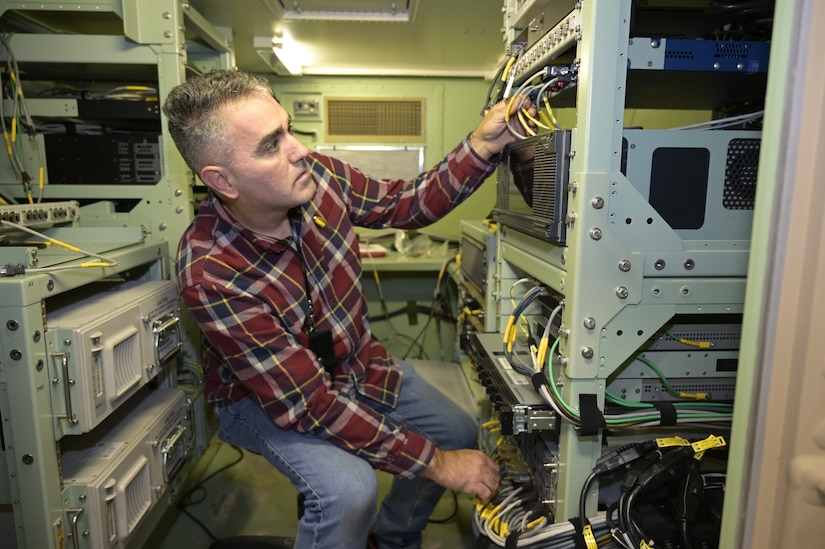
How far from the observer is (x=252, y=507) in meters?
2.14

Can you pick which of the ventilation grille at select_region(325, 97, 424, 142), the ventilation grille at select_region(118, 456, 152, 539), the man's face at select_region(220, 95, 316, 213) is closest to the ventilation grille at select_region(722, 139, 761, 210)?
the man's face at select_region(220, 95, 316, 213)

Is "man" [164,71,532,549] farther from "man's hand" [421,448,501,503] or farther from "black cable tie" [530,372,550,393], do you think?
"black cable tie" [530,372,550,393]

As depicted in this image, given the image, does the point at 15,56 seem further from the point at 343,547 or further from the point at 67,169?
the point at 343,547

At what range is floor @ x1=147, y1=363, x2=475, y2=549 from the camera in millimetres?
1942

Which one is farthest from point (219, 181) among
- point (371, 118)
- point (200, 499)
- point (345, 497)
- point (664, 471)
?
point (371, 118)

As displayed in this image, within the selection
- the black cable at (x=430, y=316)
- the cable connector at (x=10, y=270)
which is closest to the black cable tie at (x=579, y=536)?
the cable connector at (x=10, y=270)

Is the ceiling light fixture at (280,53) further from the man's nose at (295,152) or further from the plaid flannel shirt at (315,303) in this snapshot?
the man's nose at (295,152)

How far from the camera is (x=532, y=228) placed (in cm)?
131

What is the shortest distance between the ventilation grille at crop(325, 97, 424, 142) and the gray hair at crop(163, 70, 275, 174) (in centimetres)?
186

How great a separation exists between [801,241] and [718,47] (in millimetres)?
730

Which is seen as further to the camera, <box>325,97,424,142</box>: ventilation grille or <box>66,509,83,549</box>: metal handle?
<box>325,97,424,142</box>: ventilation grille

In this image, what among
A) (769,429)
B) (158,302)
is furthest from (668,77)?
(158,302)

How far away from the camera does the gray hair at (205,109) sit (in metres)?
1.35

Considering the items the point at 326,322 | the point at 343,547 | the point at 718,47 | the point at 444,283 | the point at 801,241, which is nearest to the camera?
the point at 801,241
